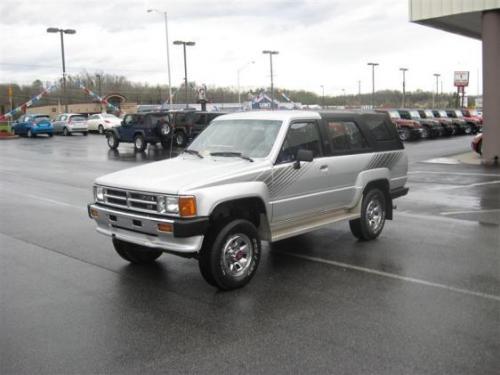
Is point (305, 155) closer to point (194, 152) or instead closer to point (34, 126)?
point (194, 152)

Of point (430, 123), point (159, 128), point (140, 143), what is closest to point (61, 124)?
point (140, 143)

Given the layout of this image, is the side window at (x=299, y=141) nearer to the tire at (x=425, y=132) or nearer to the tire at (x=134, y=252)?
the tire at (x=134, y=252)

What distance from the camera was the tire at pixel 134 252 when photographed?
699 cm

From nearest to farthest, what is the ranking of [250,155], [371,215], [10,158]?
[250,155] → [371,215] → [10,158]

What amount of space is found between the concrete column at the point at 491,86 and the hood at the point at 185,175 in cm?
1424

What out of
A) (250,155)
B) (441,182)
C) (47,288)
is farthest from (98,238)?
(441,182)

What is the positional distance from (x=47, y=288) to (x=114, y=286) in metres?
0.70

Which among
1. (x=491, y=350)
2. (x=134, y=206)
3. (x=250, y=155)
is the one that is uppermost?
(x=250, y=155)

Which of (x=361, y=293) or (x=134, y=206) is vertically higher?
(x=134, y=206)

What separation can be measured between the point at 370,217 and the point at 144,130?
1991cm

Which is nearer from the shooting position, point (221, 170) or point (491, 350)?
point (491, 350)

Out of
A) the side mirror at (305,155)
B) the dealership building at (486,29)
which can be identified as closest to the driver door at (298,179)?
the side mirror at (305,155)

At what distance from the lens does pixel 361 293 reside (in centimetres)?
591

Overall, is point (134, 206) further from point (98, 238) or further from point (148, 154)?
point (148, 154)
